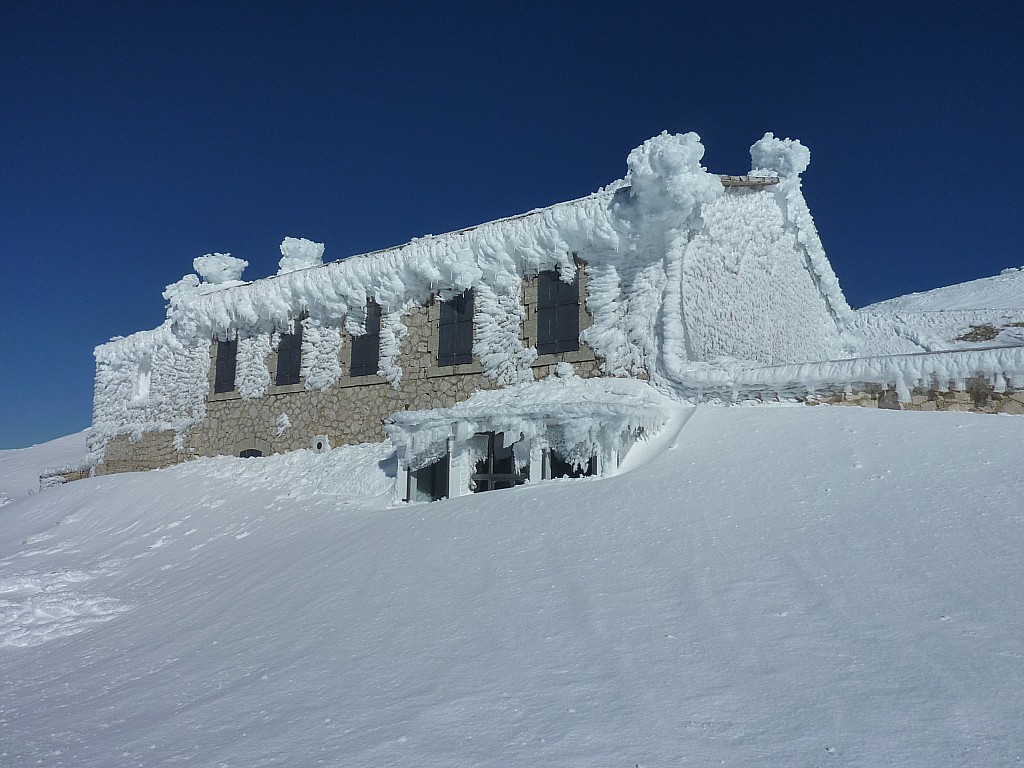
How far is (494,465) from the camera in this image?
30.8ft

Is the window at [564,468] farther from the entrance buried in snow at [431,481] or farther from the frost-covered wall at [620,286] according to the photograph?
the frost-covered wall at [620,286]

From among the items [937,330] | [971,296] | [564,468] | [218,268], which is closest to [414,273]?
[564,468]

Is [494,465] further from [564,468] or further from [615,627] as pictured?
[615,627]

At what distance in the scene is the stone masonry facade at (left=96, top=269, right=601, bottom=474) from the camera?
11.2 metres

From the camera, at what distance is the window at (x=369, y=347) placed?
42.2 ft

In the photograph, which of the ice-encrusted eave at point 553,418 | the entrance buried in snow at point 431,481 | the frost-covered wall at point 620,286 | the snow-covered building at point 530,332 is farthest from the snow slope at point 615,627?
the frost-covered wall at point 620,286

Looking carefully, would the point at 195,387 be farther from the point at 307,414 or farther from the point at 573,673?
the point at 573,673

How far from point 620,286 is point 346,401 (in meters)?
5.79

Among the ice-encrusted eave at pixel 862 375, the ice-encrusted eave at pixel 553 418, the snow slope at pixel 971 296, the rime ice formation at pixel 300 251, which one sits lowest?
the ice-encrusted eave at pixel 553 418

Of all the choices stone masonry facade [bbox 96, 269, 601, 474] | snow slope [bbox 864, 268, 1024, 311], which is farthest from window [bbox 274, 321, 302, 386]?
snow slope [bbox 864, 268, 1024, 311]

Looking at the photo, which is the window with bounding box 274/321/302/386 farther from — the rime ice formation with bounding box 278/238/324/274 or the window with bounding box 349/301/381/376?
the rime ice formation with bounding box 278/238/324/274

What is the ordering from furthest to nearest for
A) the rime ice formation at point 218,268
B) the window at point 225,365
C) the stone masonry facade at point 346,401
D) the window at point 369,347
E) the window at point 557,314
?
the rime ice formation at point 218,268
the window at point 225,365
the window at point 369,347
the stone masonry facade at point 346,401
the window at point 557,314

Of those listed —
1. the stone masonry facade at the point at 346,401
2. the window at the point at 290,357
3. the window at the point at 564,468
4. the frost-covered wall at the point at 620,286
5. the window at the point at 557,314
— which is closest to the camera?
the window at the point at 564,468

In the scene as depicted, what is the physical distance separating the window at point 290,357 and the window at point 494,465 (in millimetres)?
6040
